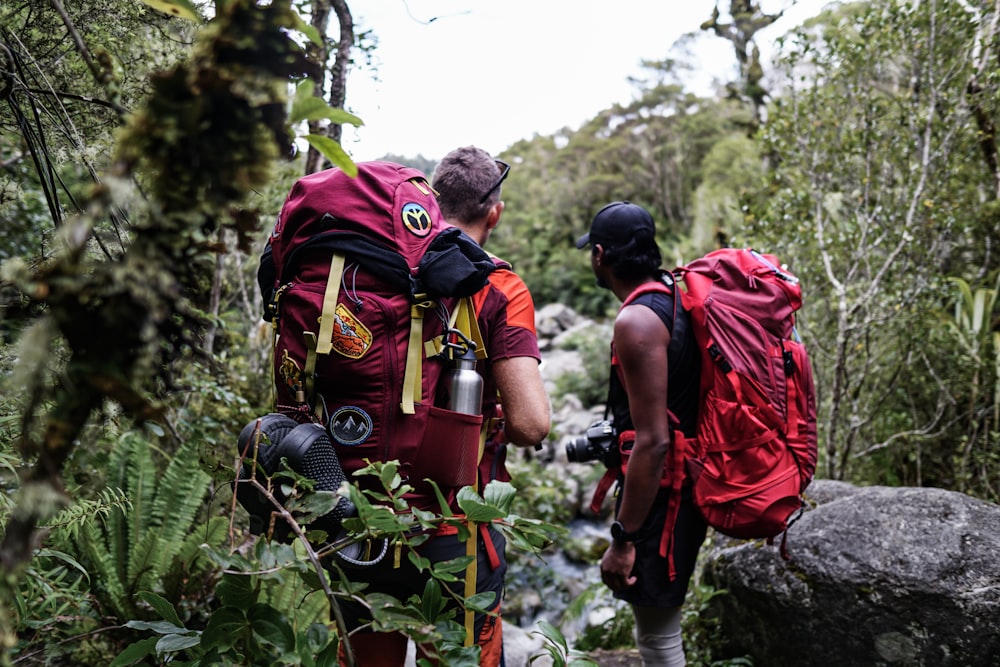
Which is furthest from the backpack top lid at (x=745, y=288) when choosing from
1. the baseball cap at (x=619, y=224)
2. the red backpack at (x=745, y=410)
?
the baseball cap at (x=619, y=224)

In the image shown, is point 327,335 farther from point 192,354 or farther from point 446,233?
point 192,354

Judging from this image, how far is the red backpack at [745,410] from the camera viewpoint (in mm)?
2008

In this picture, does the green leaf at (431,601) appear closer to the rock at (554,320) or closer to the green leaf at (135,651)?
the green leaf at (135,651)

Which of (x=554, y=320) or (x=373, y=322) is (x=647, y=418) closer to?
(x=373, y=322)

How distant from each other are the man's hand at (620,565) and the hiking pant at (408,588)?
60cm

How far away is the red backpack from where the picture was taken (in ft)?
6.59

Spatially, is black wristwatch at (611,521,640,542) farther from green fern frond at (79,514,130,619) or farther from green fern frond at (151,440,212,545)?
green fern frond at (79,514,130,619)

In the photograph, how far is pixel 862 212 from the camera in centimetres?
418

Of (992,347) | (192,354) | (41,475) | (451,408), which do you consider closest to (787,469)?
(451,408)

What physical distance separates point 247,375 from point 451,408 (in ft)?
9.56

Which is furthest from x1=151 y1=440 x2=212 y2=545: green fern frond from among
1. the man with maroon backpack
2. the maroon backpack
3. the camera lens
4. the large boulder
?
the large boulder

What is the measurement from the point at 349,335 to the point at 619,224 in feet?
3.85

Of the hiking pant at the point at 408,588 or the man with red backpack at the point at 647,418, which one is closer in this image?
the hiking pant at the point at 408,588

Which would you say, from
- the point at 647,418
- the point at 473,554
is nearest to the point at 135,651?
the point at 473,554
